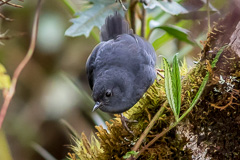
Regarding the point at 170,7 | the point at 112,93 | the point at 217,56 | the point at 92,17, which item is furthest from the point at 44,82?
the point at 217,56

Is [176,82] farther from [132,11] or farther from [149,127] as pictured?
[132,11]

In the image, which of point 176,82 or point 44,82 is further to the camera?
point 44,82

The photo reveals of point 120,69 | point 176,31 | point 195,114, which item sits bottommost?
point 176,31

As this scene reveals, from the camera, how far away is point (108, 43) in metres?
1.81

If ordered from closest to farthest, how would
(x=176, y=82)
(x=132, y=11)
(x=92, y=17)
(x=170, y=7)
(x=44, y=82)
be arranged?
→ (x=176, y=82), (x=170, y=7), (x=92, y=17), (x=132, y=11), (x=44, y=82)

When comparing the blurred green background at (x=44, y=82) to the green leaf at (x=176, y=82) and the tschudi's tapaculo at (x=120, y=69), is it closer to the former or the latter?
the tschudi's tapaculo at (x=120, y=69)

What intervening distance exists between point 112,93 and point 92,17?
2.35 ft

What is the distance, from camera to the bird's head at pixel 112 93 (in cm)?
151

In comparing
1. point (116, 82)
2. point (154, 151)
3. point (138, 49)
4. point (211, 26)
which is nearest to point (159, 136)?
point (154, 151)

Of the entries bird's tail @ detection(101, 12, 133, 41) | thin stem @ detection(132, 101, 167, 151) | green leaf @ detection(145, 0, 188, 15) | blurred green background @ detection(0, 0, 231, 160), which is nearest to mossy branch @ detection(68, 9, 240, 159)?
thin stem @ detection(132, 101, 167, 151)

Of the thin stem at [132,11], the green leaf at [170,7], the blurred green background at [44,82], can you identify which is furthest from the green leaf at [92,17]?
the blurred green background at [44,82]

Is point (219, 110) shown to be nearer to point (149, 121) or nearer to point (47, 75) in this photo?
point (149, 121)

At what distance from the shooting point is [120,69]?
1.62 meters

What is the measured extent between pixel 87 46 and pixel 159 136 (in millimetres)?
2609
